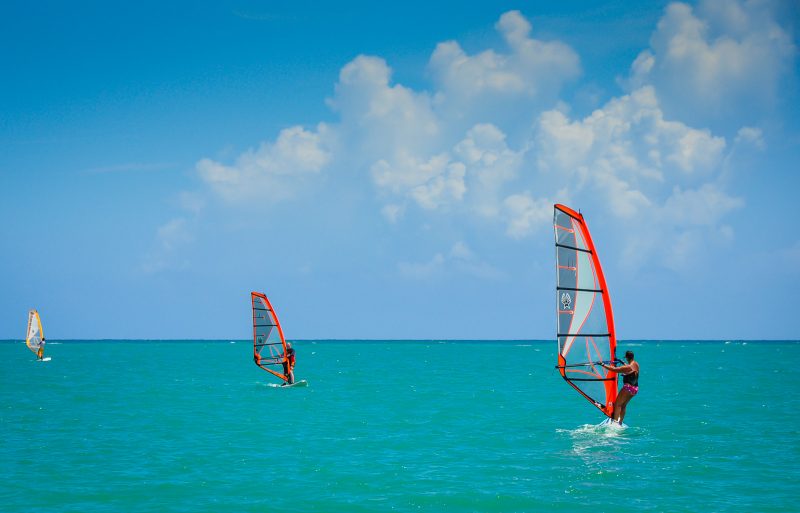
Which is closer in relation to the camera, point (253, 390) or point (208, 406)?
point (208, 406)

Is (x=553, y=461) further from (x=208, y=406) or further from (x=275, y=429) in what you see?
(x=208, y=406)

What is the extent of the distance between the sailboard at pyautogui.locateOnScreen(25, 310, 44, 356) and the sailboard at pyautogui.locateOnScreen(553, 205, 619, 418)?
62591 millimetres

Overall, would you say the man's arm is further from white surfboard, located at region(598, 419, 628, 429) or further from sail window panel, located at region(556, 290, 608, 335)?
white surfboard, located at region(598, 419, 628, 429)

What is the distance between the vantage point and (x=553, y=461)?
18.6 metres

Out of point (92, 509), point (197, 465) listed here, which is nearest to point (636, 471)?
point (197, 465)

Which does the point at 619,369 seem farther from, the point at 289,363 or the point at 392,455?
the point at 289,363

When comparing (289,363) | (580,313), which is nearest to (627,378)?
(580,313)

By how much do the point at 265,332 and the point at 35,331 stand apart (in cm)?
4967

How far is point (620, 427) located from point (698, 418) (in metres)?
5.92

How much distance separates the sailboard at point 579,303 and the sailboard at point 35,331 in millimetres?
62591

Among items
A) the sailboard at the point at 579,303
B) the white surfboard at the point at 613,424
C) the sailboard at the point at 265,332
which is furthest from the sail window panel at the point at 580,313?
the sailboard at the point at 265,332

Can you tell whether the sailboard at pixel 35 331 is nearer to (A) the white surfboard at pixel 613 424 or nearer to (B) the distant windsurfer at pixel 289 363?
(B) the distant windsurfer at pixel 289 363

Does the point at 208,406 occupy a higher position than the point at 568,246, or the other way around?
the point at 568,246

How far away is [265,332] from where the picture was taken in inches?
1494
